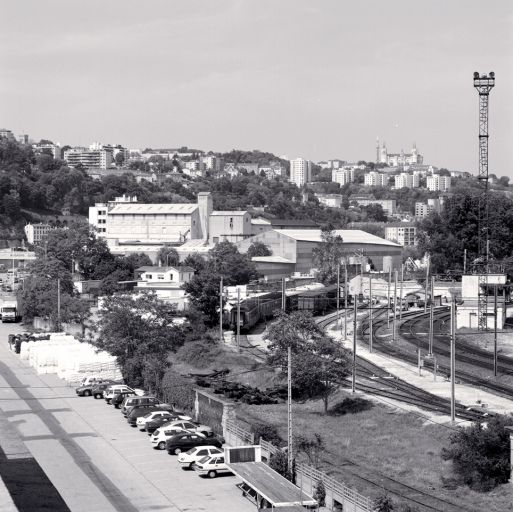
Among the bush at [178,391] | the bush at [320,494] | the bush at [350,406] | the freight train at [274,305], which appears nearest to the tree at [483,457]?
the bush at [320,494]

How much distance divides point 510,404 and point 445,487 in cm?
1077

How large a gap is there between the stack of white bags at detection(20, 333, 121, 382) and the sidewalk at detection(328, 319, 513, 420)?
1280 centimetres

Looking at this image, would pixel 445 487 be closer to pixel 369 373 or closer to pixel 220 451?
pixel 220 451

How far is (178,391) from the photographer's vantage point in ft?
137

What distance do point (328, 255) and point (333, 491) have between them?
10260 cm

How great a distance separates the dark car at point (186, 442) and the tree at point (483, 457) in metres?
7.69

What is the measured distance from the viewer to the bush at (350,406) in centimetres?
3991

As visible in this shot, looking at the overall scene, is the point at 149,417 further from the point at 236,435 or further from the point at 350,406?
the point at 350,406

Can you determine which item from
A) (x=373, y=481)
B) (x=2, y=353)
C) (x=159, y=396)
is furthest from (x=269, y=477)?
(x=2, y=353)

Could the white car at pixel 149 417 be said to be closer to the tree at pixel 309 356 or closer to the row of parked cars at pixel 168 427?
the row of parked cars at pixel 168 427

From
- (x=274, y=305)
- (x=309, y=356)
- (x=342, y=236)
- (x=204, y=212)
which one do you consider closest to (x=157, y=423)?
(x=309, y=356)

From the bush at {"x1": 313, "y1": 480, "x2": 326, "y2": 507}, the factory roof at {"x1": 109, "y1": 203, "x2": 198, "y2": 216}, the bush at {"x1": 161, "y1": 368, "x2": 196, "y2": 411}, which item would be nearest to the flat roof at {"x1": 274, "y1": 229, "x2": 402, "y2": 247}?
the factory roof at {"x1": 109, "y1": 203, "x2": 198, "y2": 216}

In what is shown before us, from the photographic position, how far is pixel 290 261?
13075 cm

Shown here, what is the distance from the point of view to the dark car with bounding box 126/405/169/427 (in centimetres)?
3838
